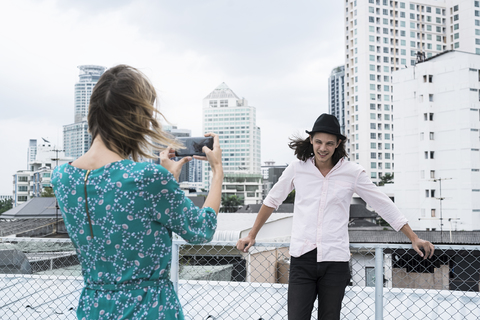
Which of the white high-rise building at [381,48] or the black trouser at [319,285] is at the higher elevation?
the white high-rise building at [381,48]

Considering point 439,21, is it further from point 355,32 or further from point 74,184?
point 74,184

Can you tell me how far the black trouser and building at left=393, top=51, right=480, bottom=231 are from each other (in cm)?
4210

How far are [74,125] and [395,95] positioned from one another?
4526 inches

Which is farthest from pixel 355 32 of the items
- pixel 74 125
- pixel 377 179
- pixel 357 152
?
pixel 74 125

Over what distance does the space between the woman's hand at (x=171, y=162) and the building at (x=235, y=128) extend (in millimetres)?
135236

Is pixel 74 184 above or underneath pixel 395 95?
underneath

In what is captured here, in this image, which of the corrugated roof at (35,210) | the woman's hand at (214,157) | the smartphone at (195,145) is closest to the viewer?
the woman's hand at (214,157)

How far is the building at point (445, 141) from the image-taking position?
1613 inches

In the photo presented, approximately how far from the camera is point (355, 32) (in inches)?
2453

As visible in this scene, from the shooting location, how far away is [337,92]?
110 meters

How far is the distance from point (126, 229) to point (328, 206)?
149cm

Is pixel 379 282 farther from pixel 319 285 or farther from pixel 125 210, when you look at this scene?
pixel 125 210

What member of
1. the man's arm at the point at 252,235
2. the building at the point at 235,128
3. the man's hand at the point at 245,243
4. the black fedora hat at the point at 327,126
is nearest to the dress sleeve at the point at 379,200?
the black fedora hat at the point at 327,126

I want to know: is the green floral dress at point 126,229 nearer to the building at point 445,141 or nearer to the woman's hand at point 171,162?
the woman's hand at point 171,162
